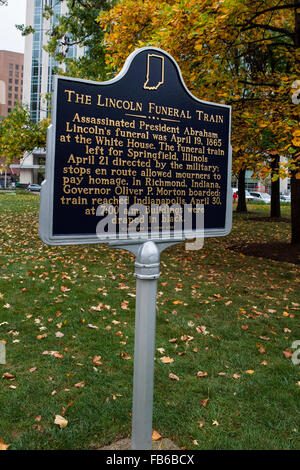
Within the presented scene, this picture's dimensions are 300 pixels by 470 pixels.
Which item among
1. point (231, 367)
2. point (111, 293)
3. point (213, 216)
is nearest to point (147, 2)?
point (111, 293)

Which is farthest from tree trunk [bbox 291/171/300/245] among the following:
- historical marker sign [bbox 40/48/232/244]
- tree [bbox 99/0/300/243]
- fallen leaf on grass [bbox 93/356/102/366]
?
fallen leaf on grass [bbox 93/356/102/366]

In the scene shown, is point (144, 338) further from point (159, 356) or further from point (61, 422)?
point (159, 356)

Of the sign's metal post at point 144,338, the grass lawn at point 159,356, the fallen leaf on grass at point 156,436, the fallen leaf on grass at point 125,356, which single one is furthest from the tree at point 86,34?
the fallen leaf on grass at point 156,436

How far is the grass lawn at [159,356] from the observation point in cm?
335

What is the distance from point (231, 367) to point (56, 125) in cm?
339

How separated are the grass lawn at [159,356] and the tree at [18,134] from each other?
22.6 ft

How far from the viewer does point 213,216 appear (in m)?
3.44

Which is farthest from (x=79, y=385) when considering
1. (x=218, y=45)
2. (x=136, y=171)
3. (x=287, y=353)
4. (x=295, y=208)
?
(x=295, y=208)

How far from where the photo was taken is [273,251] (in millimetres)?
10734

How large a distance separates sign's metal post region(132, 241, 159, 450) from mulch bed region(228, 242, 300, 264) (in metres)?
7.87

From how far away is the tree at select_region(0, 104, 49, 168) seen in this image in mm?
14195

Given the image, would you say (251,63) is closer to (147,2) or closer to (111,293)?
(147,2)

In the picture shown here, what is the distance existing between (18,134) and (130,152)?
12759mm
